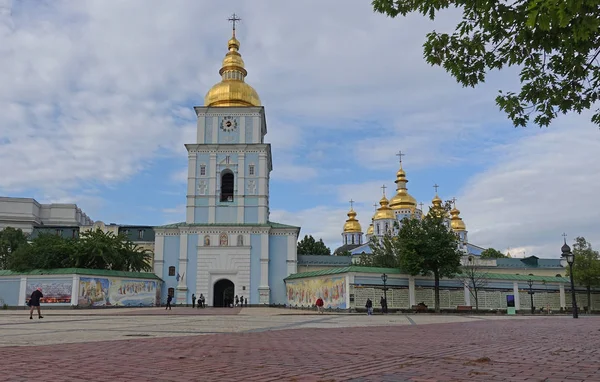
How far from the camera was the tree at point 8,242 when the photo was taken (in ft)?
182

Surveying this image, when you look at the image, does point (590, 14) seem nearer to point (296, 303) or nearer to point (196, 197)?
point (296, 303)


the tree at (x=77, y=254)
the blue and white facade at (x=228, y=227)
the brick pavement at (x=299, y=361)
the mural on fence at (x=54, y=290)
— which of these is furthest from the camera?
the blue and white facade at (x=228, y=227)

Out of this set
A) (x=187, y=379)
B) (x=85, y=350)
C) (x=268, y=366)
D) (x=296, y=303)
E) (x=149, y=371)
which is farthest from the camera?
(x=296, y=303)

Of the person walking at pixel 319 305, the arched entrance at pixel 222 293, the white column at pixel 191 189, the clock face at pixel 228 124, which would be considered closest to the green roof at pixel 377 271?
the person walking at pixel 319 305

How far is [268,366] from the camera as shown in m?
6.96

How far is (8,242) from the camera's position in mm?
56000

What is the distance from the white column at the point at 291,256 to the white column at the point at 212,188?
718 centimetres

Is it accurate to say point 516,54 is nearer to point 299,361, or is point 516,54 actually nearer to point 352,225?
point 299,361

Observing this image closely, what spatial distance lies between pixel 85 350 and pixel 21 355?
3.41ft

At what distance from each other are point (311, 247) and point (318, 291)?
146 feet

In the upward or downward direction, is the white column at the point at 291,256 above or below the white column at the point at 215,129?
below

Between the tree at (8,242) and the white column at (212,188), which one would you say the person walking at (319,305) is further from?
the tree at (8,242)

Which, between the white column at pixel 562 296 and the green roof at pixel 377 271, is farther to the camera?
the white column at pixel 562 296

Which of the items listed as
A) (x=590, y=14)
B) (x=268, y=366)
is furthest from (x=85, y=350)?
(x=590, y=14)
